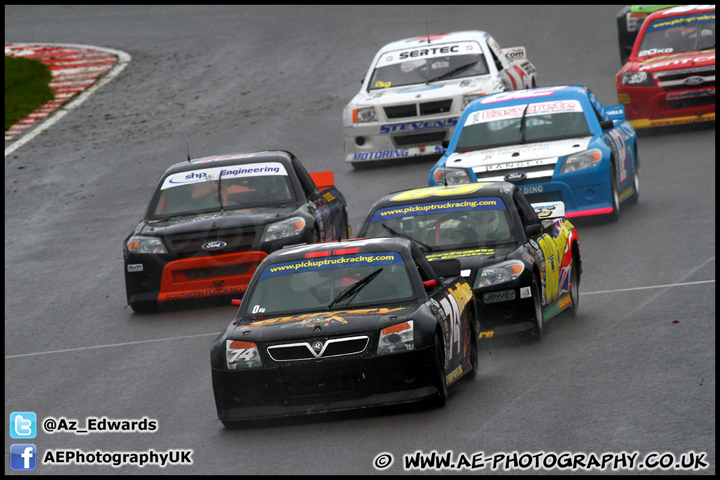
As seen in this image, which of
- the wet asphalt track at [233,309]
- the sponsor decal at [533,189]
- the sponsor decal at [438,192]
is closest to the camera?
the wet asphalt track at [233,309]

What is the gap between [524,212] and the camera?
11586 mm

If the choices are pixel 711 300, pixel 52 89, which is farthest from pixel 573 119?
pixel 52 89

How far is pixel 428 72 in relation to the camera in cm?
2177

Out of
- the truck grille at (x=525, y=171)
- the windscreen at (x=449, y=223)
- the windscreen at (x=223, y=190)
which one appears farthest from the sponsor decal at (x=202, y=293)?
the truck grille at (x=525, y=171)

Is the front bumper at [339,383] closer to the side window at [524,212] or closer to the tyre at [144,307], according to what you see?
the side window at [524,212]

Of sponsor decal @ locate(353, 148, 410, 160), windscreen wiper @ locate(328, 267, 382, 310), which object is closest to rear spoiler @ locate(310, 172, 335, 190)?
sponsor decal @ locate(353, 148, 410, 160)

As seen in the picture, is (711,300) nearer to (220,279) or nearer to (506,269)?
(506,269)

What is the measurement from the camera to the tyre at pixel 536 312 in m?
10.3

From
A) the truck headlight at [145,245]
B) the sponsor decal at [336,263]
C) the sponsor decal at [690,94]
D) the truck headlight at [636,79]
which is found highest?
the sponsor decal at [336,263]

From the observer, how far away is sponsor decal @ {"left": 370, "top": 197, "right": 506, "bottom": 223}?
36.9ft

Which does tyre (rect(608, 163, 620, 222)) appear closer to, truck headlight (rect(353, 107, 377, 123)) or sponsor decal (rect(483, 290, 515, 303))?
sponsor decal (rect(483, 290, 515, 303))

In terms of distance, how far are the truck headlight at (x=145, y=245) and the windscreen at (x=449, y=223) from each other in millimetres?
3024

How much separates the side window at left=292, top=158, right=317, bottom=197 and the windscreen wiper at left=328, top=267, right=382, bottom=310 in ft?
18.0

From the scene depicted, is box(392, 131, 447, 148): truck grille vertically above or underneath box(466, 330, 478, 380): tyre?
underneath
